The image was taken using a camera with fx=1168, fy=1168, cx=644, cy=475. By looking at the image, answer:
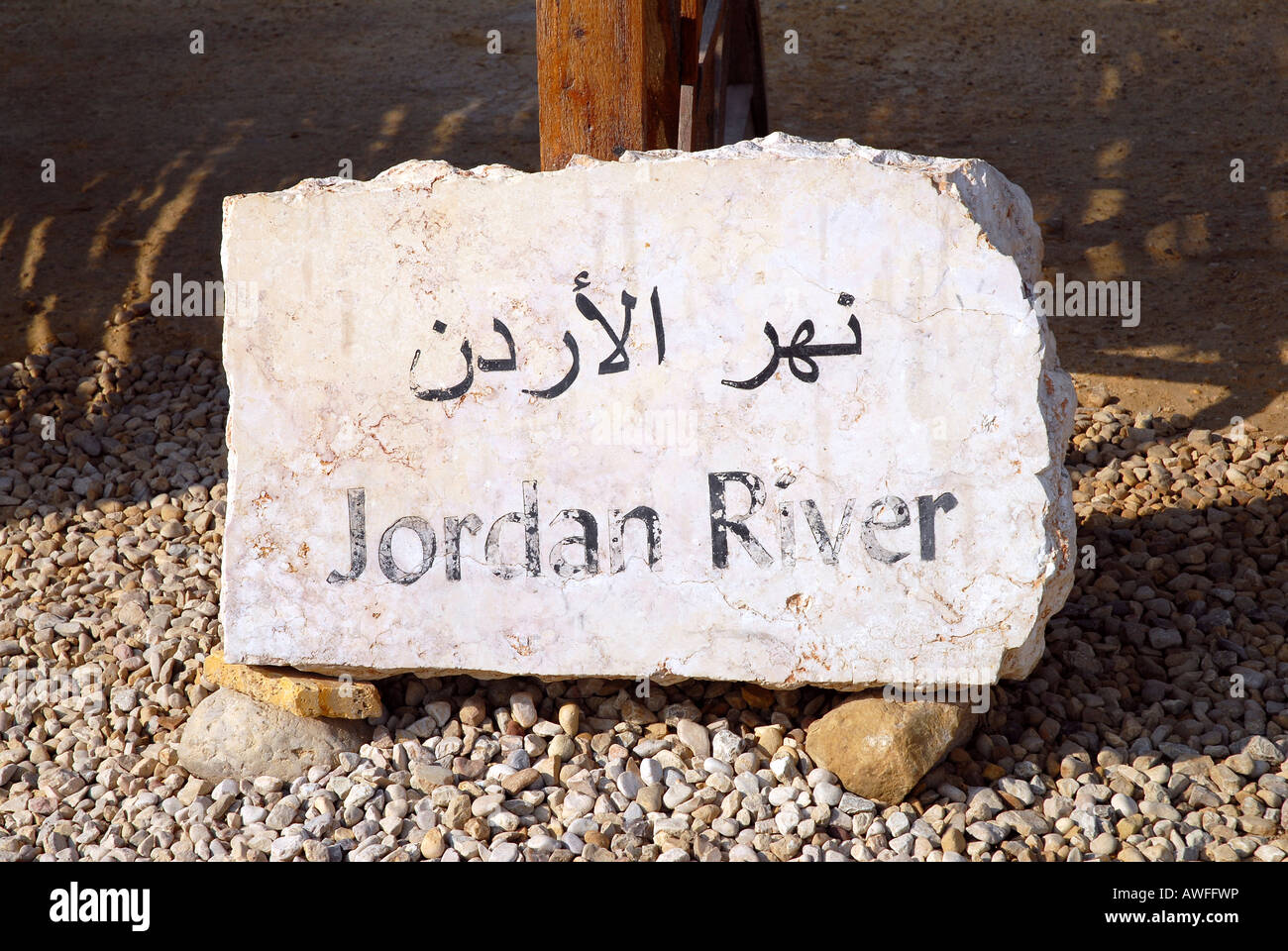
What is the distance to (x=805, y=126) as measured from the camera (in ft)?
21.9

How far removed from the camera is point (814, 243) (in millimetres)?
2693

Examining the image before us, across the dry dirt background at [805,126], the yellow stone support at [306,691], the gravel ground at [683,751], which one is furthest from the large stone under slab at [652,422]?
the dry dirt background at [805,126]

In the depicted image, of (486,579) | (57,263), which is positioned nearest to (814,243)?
(486,579)

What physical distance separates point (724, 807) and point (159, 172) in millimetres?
5069

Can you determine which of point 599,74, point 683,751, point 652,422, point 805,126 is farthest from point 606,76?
point 805,126

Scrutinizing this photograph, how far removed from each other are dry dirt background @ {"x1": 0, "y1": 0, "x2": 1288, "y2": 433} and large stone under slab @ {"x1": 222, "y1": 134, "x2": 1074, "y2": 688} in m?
2.17

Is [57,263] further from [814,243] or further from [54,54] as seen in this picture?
[814,243]

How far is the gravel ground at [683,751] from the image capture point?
2.68 m

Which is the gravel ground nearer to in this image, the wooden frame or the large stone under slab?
the large stone under slab

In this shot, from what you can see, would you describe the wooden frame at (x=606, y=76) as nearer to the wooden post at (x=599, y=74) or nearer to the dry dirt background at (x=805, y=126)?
the wooden post at (x=599, y=74)

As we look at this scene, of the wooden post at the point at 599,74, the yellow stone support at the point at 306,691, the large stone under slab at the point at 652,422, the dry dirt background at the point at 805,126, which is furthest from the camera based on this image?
the dry dirt background at the point at 805,126

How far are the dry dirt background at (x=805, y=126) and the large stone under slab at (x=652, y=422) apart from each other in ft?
7.12

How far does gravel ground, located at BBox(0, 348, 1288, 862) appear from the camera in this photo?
268 cm

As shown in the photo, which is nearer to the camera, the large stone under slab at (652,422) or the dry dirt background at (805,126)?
the large stone under slab at (652,422)
